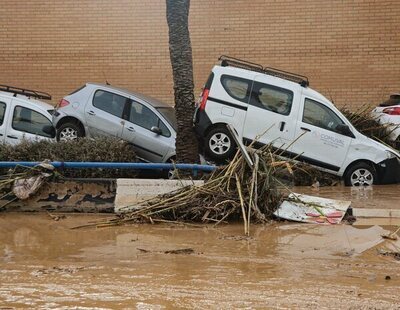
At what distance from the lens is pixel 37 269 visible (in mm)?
5430

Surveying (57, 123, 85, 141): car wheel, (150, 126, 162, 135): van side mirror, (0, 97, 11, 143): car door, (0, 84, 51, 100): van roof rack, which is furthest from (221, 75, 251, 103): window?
(0, 84, 51, 100): van roof rack

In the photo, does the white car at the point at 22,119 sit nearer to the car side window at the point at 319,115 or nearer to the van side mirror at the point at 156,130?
the van side mirror at the point at 156,130

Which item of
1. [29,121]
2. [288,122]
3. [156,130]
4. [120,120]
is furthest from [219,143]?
[29,121]

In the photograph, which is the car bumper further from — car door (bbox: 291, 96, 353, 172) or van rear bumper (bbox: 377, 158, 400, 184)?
van rear bumper (bbox: 377, 158, 400, 184)

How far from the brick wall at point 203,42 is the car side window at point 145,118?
3.89 metres

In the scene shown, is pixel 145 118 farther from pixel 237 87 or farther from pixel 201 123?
pixel 237 87

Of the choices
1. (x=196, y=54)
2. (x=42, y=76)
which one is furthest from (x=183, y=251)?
(x=42, y=76)

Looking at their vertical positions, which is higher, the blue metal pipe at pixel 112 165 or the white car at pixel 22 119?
the white car at pixel 22 119

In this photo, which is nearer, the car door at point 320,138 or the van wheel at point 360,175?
the car door at point 320,138

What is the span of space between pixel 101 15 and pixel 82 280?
11.6m

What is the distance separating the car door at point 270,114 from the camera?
10.9 metres

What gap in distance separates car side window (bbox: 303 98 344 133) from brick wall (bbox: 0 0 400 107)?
13.2 ft

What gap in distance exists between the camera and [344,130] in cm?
1088

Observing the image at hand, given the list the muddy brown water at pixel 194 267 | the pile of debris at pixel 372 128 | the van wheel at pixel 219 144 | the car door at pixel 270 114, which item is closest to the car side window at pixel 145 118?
the van wheel at pixel 219 144
